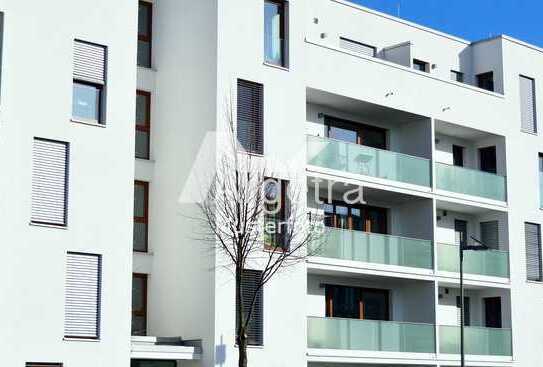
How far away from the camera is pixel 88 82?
27.6 metres

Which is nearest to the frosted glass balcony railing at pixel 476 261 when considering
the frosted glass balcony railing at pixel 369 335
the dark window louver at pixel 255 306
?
Result: the frosted glass balcony railing at pixel 369 335

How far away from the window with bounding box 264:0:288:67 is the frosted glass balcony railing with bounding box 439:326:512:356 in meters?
10.8

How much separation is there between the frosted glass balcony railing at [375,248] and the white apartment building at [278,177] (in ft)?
0.23

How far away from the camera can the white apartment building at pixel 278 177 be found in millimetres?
26391

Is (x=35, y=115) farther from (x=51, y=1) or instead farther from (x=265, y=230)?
(x=265, y=230)

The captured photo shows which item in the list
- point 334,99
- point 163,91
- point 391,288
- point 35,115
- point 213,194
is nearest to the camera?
point 35,115

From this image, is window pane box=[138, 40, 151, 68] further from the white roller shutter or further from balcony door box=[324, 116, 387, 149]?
balcony door box=[324, 116, 387, 149]

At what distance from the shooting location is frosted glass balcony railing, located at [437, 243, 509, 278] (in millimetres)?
38031

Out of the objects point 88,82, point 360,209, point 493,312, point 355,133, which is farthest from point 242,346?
point 493,312

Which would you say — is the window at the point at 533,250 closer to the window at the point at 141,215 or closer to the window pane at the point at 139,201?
the window at the point at 141,215

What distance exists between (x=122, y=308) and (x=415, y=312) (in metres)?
13.5

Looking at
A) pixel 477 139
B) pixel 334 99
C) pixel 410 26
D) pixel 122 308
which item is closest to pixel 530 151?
pixel 477 139

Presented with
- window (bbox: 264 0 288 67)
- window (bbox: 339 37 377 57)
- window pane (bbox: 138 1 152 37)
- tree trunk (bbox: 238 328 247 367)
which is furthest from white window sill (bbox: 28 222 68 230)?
window (bbox: 339 37 377 57)

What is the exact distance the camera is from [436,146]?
1609 inches
